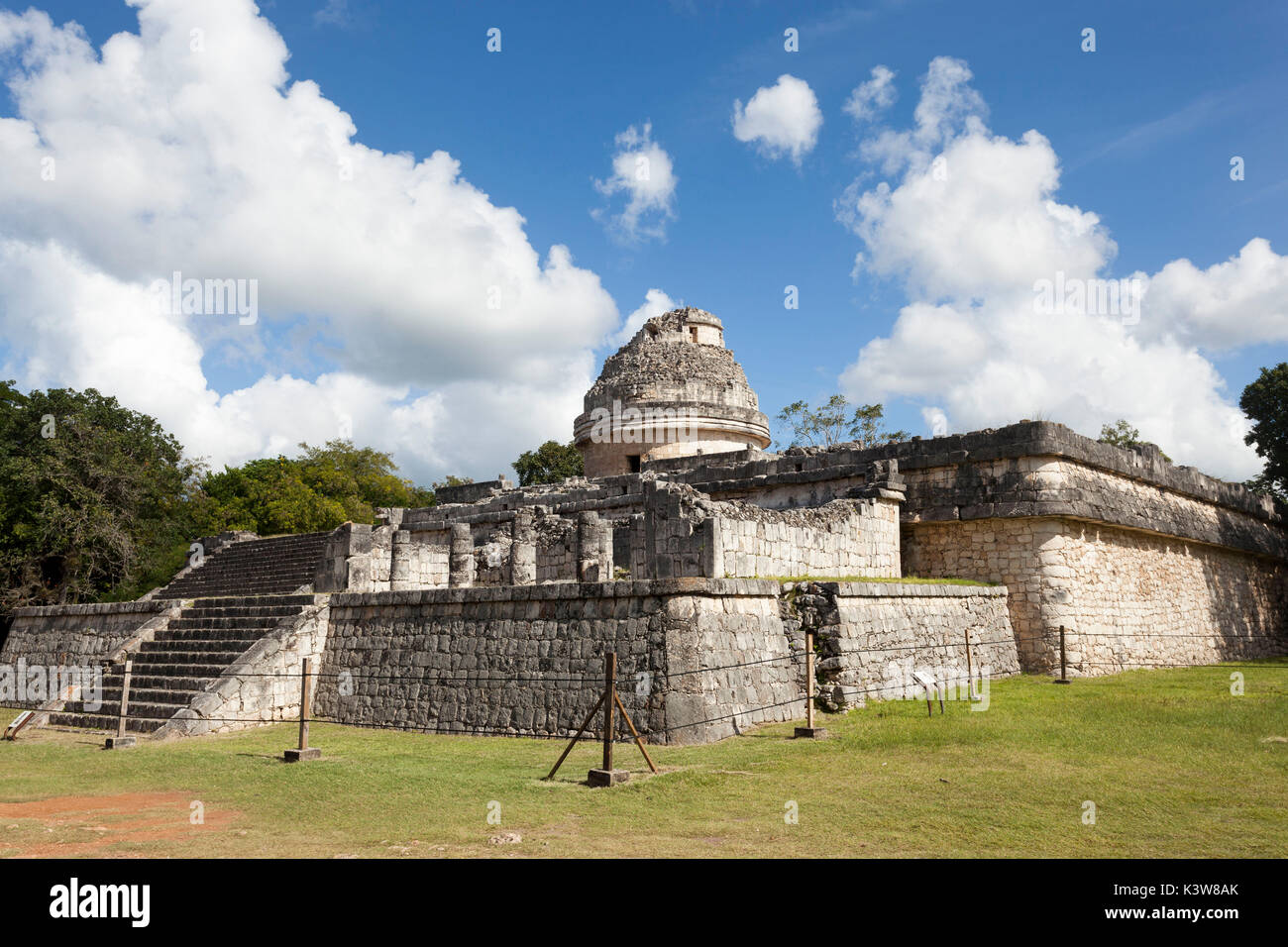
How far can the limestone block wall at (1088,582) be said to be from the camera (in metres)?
15.7

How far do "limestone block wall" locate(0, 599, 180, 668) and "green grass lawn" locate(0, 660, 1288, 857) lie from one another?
4795 mm

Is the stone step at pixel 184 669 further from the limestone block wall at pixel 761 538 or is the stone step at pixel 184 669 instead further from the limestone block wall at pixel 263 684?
the limestone block wall at pixel 761 538

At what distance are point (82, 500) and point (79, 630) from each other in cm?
965

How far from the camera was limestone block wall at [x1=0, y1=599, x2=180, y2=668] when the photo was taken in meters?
16.3

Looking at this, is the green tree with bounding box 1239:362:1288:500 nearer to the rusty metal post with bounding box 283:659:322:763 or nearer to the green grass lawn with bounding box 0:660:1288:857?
the green grass lawn with bounding box 0:660:1288:857

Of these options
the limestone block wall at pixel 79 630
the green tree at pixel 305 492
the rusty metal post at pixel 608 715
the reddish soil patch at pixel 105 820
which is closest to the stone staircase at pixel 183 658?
the limestone block wall at pixel 79 630

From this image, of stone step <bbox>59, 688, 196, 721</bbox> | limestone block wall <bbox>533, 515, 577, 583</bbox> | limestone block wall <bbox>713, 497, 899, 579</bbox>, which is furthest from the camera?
limestone block wall <bbox>533, 515, 577, 583</bbox>

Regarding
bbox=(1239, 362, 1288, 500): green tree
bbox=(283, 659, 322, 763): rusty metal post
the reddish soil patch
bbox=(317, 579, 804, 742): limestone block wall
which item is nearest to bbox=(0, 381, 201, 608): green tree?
bbox=(317, 579, 804, 742): limestone block wall

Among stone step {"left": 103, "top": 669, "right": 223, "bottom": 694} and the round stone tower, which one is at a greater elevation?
the round stone tower

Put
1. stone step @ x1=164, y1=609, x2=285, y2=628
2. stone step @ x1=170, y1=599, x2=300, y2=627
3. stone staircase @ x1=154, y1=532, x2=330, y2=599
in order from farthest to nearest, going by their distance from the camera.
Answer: stone staircase @ x1=154, y1=532, x2=330, y2=599 → stone step @ x1=170, y1=599, x2=300, y2=627 → stone step @ x1=164, y1=609, x2=285, y2=628

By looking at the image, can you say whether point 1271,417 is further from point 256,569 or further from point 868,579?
point 256,569

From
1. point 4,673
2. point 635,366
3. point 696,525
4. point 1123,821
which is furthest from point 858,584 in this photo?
point 4,673

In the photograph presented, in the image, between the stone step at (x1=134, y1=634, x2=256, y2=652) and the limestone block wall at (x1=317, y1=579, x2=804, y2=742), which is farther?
the stone step at (x1=134, y1=634, x2=256, y2=652)
